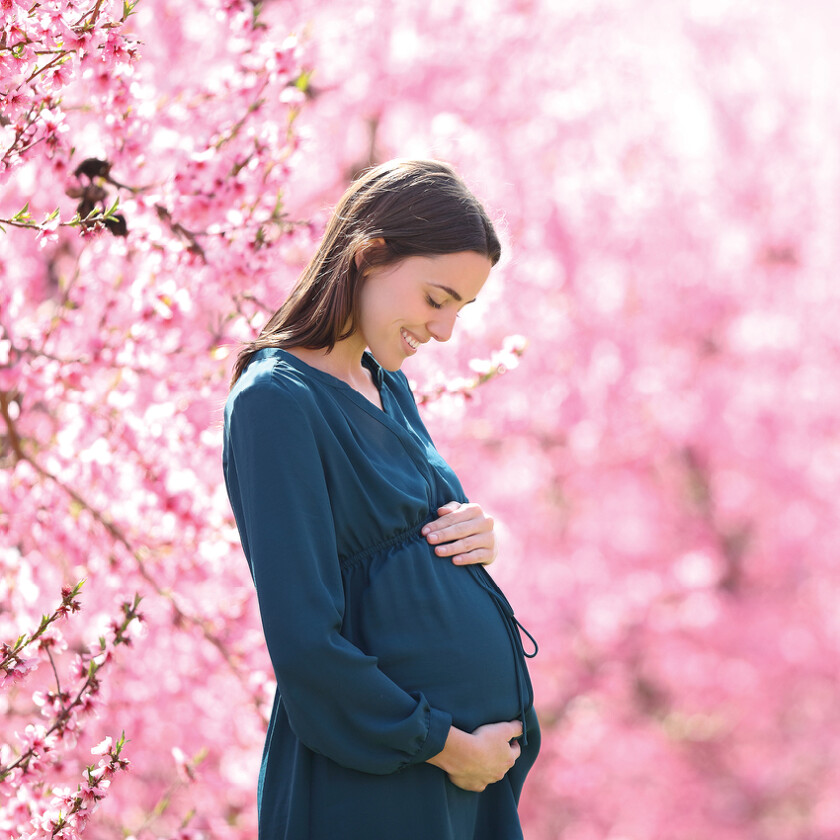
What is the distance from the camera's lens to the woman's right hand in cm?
135

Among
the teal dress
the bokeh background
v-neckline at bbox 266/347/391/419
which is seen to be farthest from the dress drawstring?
the bokeh background

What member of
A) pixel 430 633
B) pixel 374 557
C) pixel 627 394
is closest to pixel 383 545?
pixel 374 557

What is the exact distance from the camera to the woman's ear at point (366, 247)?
1.46 m

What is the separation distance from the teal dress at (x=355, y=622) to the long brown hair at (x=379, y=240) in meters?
0.10

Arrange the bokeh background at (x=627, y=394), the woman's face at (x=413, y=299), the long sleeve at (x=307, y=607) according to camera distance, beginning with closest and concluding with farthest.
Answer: the long sleeve at (x=307, y=607)
the woman's face at (x=413, y=299)
the bokeh background at (x=627, y=394)

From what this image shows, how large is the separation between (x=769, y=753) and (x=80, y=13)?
5810 millimetres

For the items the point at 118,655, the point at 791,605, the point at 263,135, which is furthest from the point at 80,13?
the point at 791,605

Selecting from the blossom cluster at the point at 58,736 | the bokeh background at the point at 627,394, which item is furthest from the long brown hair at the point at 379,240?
the bokeh background at the point at 627,394

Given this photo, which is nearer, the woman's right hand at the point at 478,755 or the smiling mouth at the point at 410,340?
the woman's right hand at the point at 478,755

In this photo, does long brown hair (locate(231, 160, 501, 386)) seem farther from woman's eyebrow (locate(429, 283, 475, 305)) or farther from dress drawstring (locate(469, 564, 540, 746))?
dress drawstring (locate(469, 564, 540, 746))

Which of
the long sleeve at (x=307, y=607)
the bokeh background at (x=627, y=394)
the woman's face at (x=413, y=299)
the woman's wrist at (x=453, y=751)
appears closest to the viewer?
the long sleeve at (x=307, y=607)

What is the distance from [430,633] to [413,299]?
51 cm

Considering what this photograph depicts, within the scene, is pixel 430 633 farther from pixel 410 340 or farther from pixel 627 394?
pixel 627 394

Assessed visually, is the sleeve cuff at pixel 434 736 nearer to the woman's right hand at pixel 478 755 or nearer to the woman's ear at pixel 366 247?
the woman's right hand at pixel 478 755
